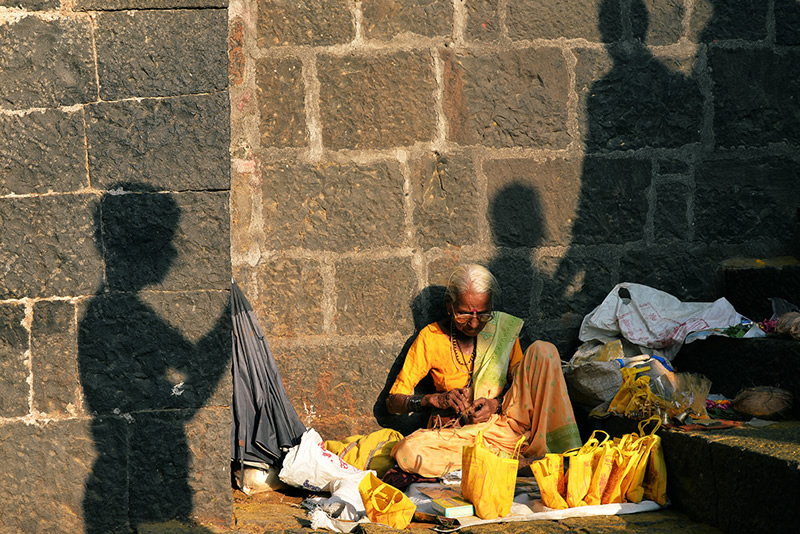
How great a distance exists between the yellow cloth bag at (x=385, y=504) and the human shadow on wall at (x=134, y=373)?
80 centimetres

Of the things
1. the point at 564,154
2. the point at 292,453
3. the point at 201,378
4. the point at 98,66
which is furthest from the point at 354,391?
the point at 98,66

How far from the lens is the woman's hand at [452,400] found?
4660mm

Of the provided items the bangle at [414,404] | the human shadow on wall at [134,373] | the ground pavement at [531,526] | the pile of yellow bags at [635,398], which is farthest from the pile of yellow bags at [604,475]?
the human shadow on wall at [134,373]

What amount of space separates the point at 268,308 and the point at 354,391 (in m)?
0.70

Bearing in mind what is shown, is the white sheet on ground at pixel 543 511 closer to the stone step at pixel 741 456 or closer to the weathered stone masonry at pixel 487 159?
the stone step at pixel 741 456

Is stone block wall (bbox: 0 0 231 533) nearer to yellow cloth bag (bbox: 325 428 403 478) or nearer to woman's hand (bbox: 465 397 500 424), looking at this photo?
yellow cloth bag (bbox: 325 428 403 478)

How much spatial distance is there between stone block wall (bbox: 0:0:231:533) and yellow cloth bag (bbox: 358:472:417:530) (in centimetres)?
66

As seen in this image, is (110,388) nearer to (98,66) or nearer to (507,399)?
(98,66)

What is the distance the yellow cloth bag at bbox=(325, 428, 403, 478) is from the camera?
4.65 m

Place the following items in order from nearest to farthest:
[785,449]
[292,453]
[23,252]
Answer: [785,449] < [23,252] < [292,453]

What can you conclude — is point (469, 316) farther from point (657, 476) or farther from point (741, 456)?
point (741, 456)

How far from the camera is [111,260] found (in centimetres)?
370

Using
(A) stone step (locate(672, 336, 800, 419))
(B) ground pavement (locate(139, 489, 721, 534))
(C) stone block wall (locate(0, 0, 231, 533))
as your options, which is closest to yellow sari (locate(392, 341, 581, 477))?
(B) ground pavement (locate(139, 489, 721, 534))

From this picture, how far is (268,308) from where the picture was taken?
489cm
